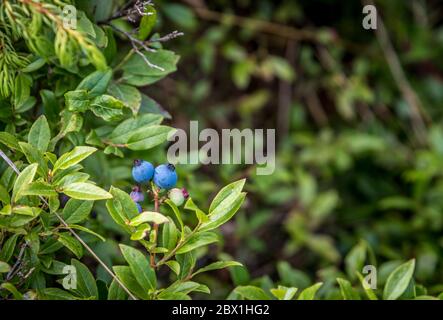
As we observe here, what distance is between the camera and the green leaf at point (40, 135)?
1102 mm

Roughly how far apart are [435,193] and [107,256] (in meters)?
1.37

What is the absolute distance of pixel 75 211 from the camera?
1.11 meters

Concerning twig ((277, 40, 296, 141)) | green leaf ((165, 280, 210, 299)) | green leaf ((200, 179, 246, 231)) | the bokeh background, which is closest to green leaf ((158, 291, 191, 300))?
green leaf ((165, 280, 210, 299))

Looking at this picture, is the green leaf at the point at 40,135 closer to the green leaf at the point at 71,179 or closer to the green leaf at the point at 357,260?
the green leaf at the point at 71,179

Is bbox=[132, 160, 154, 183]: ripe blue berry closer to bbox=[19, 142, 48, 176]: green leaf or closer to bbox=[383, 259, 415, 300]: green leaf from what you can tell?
bbox=[19, 142, 48, 176]: green leaf

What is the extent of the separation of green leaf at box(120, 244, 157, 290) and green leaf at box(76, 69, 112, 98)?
309 millimetres

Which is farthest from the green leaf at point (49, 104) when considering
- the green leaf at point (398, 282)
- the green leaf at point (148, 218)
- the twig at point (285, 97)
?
the twig at point (285, 97)

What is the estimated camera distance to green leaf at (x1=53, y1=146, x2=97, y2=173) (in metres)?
1.06

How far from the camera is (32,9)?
0.94 m

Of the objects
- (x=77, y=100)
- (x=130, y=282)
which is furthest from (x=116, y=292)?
(x=77, y=100)

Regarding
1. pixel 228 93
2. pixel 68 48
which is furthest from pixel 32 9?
pixel 228 93
